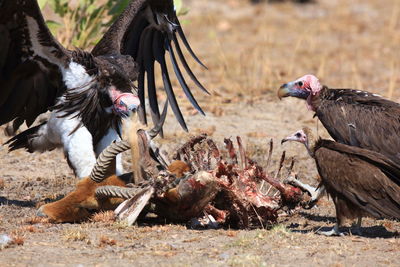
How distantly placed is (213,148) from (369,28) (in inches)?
424

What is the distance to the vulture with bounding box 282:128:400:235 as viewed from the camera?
546cm

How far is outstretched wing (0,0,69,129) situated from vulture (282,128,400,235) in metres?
2.24

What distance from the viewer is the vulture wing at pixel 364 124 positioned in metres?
6.25

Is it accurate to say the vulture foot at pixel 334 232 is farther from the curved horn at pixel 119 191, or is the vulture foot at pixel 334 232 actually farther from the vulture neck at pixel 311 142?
the curved horn at pixel 119 191

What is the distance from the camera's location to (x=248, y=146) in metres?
8.30

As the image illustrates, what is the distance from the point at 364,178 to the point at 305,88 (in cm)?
147

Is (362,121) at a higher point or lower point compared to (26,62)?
lower

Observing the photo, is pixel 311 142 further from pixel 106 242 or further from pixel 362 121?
pixel 106 242

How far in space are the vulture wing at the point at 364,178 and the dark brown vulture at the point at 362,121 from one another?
0.55 metres

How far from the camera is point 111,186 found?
570cm

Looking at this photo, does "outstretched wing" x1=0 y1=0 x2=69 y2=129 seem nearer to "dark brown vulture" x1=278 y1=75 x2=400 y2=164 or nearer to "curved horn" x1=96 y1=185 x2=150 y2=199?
"curved horn" x1=96 y1=185 x2=150 y2=199

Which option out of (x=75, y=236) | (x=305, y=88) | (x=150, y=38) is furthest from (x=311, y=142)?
(x=150, y=38)

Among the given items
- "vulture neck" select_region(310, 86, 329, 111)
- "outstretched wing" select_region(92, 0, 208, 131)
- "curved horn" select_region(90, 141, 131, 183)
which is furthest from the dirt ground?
"vulture neck" select_region(310, 86, 329, 111)

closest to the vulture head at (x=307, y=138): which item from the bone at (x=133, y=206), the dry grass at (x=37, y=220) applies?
the bone at (x=133, y=206)
